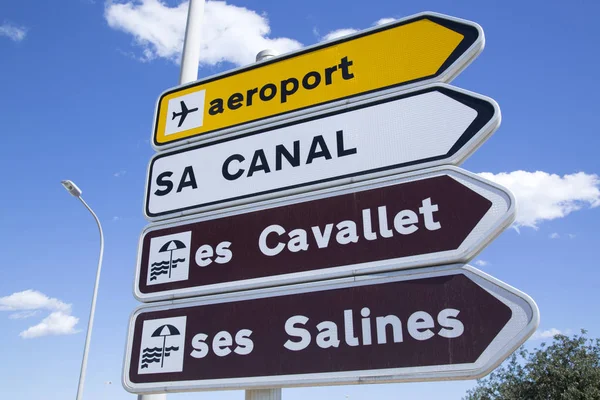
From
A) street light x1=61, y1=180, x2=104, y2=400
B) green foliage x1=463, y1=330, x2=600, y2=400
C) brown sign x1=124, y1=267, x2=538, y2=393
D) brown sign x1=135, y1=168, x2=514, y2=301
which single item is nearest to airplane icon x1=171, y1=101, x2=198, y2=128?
brown sign x1=135, y1=168, x2=514, y2=301

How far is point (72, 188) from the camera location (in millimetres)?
11945

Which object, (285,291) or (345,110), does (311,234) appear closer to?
(285,291)

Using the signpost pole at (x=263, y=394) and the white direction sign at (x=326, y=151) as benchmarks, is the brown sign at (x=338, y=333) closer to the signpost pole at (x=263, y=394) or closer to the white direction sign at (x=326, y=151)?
the signpost pole at (x=263, y=394)

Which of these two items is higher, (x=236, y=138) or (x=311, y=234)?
(x=236, y=138)

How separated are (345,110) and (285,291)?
1005 mm

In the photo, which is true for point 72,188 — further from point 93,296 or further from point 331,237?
point 331,237

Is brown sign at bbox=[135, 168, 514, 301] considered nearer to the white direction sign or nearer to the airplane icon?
the white direction sign

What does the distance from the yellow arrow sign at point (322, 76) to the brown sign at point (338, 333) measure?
1066 millimetres

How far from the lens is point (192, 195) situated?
2701 mm

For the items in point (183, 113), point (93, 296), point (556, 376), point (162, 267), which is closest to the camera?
point (162, 267)

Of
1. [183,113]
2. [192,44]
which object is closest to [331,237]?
[183,113]

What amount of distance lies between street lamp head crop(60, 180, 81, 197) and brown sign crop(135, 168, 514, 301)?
10435 millimetres

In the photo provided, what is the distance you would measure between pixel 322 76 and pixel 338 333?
57.2 inches

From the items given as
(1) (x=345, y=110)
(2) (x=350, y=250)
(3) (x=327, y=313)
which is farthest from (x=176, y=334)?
(1) (x=345, y=110)
